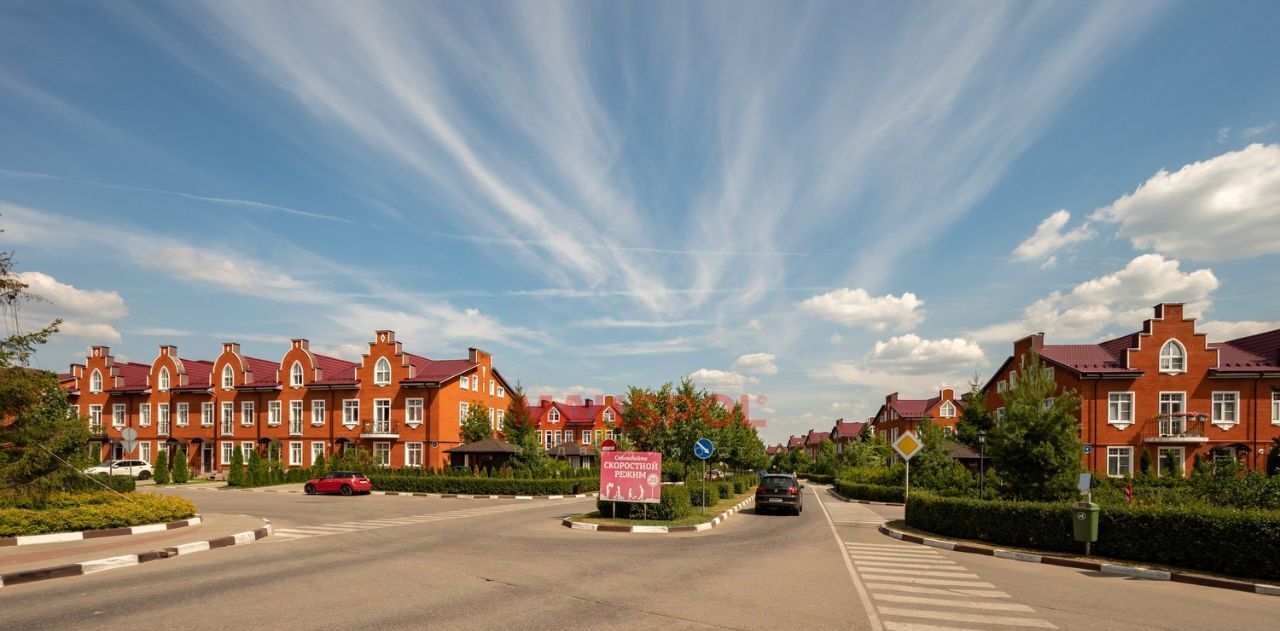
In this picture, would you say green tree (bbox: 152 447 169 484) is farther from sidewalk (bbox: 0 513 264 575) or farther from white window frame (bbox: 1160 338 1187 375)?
white window frame (bbox: 1160 338 1187 375)

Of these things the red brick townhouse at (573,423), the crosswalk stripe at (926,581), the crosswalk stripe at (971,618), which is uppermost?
the crosswalk stripe at (971,618)

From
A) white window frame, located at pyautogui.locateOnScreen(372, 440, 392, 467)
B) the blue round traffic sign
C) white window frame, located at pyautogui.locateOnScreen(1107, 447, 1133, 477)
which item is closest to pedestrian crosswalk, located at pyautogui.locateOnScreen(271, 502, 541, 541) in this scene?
the blue round traffic sign

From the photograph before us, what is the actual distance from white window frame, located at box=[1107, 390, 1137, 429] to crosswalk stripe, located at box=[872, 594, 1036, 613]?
37773mm

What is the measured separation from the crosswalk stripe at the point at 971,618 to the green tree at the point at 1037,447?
10.9 metres

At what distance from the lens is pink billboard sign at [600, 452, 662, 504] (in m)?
21.0

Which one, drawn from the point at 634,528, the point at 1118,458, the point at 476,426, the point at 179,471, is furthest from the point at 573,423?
the point at 634,528

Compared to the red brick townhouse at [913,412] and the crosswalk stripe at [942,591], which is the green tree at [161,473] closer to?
the crosswalk stripe at [942,591]

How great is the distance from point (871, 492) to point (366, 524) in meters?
27.6

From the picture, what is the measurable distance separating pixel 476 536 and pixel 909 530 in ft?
38.9

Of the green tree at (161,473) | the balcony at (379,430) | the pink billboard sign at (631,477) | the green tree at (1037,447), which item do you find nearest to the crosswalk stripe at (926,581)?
the green tree at (1037,447)

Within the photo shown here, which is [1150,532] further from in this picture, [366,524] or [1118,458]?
[1118,458]

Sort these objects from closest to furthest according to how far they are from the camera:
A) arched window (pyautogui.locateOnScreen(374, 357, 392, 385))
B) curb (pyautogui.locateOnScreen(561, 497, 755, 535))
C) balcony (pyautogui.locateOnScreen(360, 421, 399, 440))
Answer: curb (pyautogui.locateOnScreen(561, 497, 755, 535)) → balcony (pyautogui.locateOnScreen(360, 421, 399, 440)) → arched window (pyautogui.locateOnScreen(374, 357, 392, 385))

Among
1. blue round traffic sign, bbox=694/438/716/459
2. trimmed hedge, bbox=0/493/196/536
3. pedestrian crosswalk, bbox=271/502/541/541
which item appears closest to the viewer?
trimmed hedge, bbox=0/493/196/536

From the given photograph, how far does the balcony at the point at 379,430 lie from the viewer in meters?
48.9
